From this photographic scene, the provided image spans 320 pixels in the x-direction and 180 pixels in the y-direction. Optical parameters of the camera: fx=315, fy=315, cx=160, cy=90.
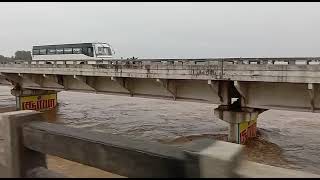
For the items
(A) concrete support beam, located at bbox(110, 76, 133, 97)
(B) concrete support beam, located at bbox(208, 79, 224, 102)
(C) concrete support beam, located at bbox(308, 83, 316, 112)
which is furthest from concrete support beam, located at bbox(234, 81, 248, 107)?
(A) concrete support beam, located at bbox(110, 76, 133, 97)

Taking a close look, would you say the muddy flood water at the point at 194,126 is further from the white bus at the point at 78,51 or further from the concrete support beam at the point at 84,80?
the white bus at the point at 78,51

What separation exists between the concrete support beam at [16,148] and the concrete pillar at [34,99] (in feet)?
94.5

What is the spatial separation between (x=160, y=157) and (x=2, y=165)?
2333 millimetres

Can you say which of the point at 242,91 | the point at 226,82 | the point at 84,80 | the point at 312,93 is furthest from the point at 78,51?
the point at 312,93

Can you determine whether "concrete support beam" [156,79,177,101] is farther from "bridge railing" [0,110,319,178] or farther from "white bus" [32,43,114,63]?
"white bus" [32,43,114,63]

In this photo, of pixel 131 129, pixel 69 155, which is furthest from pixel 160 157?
pixel 131 129

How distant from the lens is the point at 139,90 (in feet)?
67.1

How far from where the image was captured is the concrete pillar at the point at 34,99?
99.7 ft

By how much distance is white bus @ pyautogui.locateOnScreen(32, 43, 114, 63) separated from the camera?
118 feet

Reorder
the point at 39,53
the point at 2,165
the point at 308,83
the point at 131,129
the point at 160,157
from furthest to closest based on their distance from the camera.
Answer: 1. the point at 39,53
2. the point at 131,129
3. the point at 308,83
4. the point at 2,165
5. the point at 160,157

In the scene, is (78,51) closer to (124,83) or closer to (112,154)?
(124,83)

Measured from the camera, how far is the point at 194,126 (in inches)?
926

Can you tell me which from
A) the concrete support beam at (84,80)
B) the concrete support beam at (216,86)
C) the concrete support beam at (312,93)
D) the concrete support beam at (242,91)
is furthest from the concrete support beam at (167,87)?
the concrete support beam at (312,93)

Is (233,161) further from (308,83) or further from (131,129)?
(131,129)
